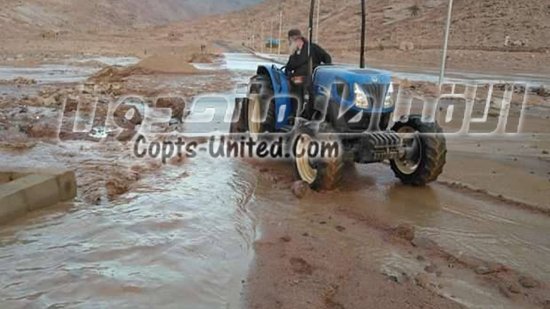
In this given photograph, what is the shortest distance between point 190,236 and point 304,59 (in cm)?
327

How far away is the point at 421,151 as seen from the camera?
20.6 ft

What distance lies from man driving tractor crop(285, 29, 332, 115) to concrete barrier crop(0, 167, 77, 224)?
3.33 meters

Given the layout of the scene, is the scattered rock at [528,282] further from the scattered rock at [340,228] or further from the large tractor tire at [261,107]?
the large tractor tire at [261,107]

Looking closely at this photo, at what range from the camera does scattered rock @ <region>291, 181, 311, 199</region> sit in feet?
19.6

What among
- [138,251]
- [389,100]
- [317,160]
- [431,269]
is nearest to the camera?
[431,269]

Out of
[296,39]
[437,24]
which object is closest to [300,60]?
[296,39]

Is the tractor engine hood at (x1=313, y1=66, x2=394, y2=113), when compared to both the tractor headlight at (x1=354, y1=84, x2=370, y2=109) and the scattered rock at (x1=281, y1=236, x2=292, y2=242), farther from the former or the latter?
the scattered rock at (x1=281, y1=236, x2=292, y2=242)

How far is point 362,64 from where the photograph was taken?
7094 mm

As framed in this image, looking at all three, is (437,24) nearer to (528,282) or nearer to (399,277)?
(528,282)

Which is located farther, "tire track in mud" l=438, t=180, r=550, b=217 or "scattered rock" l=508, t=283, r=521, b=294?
"tire track in mud" l=438, t=180, r=550, b=217

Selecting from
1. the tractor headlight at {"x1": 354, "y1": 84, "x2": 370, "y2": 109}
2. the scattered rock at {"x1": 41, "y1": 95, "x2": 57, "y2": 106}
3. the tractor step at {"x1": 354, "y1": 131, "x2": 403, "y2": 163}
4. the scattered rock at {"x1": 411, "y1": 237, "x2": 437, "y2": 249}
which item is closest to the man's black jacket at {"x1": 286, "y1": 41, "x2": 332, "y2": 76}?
the tractor headlight at {"x1": 354, "y1": 84, "x2": 370, "y2": 109}

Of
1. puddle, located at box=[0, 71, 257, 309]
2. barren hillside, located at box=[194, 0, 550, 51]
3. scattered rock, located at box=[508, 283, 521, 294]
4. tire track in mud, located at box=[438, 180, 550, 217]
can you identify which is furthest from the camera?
barren hillside, located at box=[194, 0, 550, 51]

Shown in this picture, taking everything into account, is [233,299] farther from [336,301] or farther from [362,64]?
[362,64]

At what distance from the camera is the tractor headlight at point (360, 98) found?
6.16m
